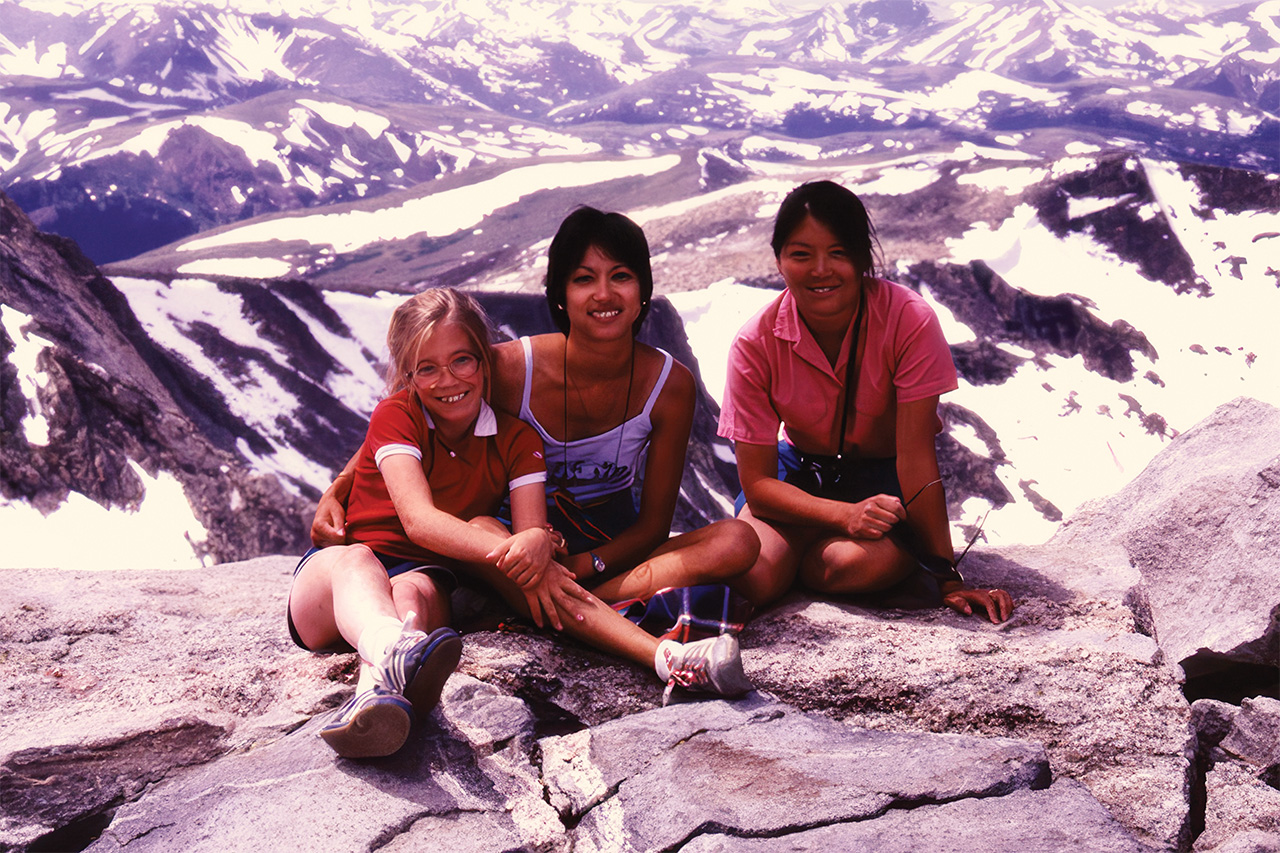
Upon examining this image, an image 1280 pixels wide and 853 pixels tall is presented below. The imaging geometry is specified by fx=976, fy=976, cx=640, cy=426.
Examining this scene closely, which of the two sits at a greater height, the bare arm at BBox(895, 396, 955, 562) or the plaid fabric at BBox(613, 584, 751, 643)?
the bare arm at BBox(895, 396, 955, 562)

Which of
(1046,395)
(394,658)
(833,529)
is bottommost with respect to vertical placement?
(1046,395)

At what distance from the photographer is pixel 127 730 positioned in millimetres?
3463

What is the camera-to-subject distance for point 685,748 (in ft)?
10.6

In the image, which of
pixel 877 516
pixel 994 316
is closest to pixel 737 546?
pixel 877 516

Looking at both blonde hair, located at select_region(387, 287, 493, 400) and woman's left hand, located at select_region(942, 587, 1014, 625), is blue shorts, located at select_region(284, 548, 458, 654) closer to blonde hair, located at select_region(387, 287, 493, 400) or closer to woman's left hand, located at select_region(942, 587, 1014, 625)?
blonde hair, located at select_region(387, 287, 493, 400)

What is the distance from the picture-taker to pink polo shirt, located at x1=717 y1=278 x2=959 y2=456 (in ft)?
14.1

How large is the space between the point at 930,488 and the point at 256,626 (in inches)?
137

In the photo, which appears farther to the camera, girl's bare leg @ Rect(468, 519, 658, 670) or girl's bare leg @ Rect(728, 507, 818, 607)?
girl's bare leg @ Rect(728, 507, 818, 607)

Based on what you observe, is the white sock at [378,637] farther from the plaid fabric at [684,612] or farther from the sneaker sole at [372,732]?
the plaid fabric at [684,612]

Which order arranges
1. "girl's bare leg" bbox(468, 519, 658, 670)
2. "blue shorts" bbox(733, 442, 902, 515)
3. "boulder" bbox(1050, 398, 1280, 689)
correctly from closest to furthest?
"girl's bare leg" bbox(468, 519, 658, 670) < "blue shorts" bbox(733, 442, 902, 515) < "boulder" bbox(1050, 398, 1280, 689)

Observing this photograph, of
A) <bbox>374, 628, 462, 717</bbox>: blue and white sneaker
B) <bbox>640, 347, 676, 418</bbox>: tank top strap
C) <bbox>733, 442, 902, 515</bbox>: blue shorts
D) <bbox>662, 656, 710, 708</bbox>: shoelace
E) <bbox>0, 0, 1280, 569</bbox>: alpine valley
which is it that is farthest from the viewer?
<bbox>0, 0, 1280, 569</bbox>: alpine valley

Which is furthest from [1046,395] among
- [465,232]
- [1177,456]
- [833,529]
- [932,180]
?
[465,232]

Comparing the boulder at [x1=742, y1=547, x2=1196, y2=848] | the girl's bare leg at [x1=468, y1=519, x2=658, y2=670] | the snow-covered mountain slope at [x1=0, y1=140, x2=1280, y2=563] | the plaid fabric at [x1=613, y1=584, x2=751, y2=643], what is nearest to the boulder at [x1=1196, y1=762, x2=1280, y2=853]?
the boulder at [x1=742, y1=547, x2=1196, y2=848]

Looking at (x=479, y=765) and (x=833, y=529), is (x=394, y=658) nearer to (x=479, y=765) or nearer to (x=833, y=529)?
(x=479, y=765)
